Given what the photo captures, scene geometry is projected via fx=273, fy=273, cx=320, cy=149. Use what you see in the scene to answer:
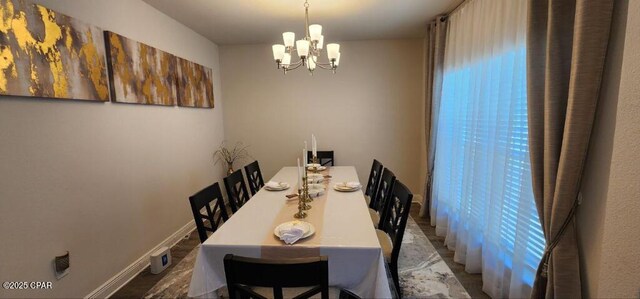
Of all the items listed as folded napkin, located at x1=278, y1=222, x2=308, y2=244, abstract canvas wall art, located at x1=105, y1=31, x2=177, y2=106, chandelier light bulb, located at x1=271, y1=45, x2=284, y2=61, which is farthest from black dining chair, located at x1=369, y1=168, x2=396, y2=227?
abstract canvas wall art, located at x1=105, y1=31, x2=177, y2=106

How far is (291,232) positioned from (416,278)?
1395 millimetres

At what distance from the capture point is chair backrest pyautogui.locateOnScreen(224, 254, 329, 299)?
3.18 feet

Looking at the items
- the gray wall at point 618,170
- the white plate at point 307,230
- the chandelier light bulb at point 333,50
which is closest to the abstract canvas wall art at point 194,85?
the chandelier light bulb at point 333,50

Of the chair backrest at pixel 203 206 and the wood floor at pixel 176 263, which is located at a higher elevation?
the chair backrest at pixel 203 206

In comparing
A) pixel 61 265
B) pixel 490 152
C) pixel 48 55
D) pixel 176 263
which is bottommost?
pixel 176 263

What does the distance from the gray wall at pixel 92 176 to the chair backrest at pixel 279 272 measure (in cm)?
148

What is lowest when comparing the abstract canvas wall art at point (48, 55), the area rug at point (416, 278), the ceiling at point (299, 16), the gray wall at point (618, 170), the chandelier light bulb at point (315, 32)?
the area rug at point (416, 278)

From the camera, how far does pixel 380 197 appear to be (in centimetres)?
262

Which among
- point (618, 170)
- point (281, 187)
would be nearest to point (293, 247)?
point (281, 187)

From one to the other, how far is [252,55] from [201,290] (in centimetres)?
354

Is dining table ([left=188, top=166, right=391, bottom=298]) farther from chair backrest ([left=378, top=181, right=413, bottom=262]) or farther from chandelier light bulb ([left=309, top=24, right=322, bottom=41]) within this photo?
chandelier light bulb ([left=309, top=24, right=322, bottom=41])

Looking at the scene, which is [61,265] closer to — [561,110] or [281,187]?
[281,187]

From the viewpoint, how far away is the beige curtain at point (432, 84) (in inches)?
123

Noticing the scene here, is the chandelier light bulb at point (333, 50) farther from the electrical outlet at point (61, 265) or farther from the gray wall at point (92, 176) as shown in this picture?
the electrical outlet at point (61, 265)
